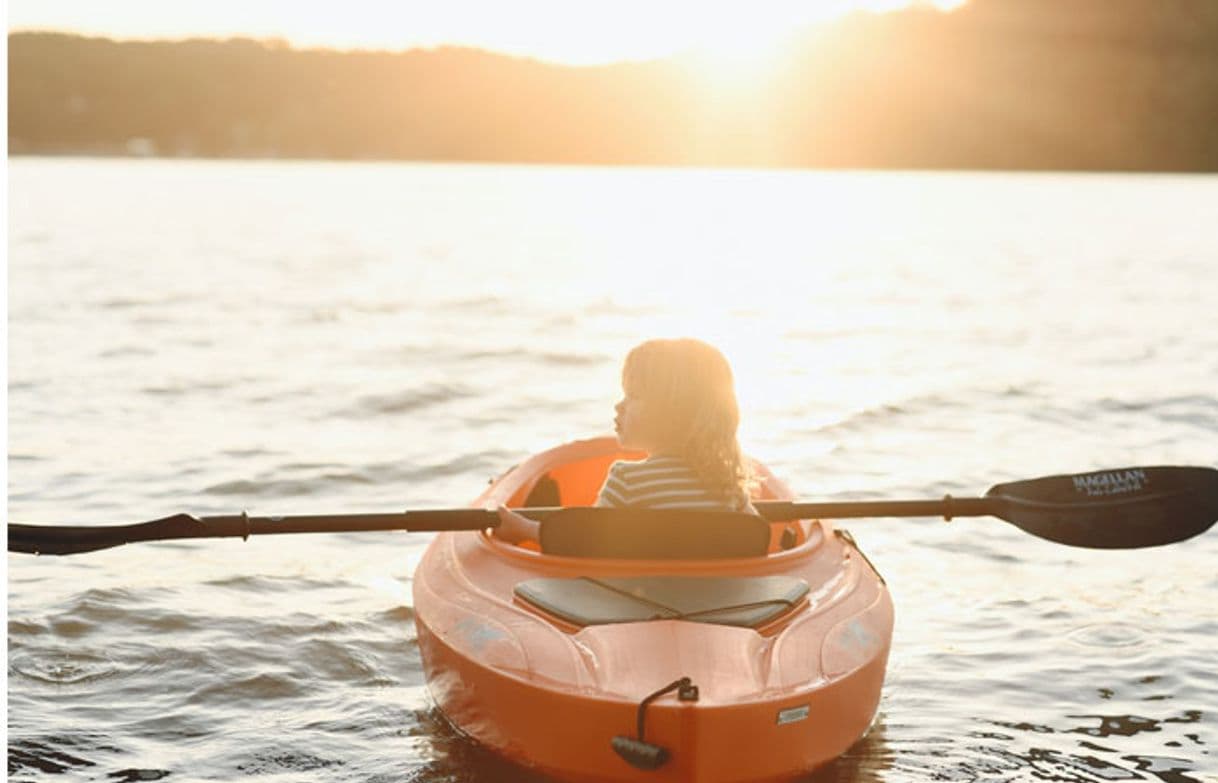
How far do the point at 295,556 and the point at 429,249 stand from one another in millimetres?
30582

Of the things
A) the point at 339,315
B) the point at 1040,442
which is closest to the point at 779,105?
the point at 339,315

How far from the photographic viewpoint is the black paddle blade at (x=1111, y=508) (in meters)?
6.34

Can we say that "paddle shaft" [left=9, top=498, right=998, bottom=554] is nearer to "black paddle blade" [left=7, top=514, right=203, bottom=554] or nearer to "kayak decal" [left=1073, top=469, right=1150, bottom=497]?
"black paddle blade" [left=7, top=514, right=203, bottom=554]

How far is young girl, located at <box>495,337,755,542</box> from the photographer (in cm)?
537

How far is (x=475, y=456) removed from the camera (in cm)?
1168

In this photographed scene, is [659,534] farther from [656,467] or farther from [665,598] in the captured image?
[665,598]

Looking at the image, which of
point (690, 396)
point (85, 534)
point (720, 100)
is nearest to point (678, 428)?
point (690, 396)

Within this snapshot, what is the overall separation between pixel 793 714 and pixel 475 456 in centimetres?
722

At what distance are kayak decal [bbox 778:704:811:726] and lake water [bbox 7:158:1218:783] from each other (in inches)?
32.7

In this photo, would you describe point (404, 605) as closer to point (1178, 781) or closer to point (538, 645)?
point (538, 645)

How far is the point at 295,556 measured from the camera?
8.44 meters

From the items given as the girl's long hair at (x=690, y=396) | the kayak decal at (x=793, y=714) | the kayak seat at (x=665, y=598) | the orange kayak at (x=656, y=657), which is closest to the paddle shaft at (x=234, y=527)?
the orange kayak at (x=656, y=657)

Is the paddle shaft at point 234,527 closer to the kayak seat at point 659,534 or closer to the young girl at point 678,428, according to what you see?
the kayak seat at point 659,534

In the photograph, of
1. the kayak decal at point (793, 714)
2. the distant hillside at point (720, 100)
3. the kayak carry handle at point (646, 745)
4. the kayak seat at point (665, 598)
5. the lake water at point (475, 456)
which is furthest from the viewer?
the distant hillside at point (720, 100)
